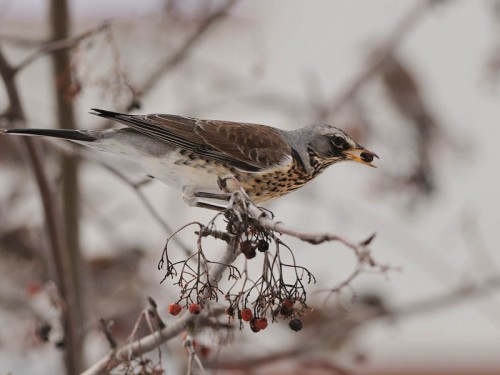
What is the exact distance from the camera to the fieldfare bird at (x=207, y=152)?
278 centimetres

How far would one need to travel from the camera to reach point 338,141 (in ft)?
9.61

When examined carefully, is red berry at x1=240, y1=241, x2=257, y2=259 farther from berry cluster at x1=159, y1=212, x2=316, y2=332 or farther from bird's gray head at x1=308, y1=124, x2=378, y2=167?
bird's gray head at x1=308, y1=124, x2=378, y2=167

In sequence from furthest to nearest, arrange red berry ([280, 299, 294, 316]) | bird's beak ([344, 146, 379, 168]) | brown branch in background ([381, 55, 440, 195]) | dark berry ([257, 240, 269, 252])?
brown branch in background ([381, 55, 440, 195]) < bird's beak ([344, 146, 379, 168]) < red berry ([280, 299, 294, 316]) < dark berry ([257, 240, 269, 252])

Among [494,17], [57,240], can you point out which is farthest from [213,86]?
[57,240]

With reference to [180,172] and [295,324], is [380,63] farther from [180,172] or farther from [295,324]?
[295,324]

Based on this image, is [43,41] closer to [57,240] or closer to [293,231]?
[57,240]

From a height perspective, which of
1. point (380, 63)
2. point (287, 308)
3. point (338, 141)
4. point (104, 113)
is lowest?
point (287, 308)

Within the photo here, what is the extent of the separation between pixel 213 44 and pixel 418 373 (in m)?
3.34

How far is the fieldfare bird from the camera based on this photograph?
2.78 metres

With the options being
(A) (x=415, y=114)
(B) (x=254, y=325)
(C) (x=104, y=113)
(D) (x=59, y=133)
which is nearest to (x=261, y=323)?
(B) (x=254, y=325)

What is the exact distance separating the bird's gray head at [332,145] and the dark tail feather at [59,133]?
77 cm

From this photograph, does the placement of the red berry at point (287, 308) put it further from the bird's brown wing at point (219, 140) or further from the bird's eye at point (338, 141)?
the bird's eye at point (338, 141)

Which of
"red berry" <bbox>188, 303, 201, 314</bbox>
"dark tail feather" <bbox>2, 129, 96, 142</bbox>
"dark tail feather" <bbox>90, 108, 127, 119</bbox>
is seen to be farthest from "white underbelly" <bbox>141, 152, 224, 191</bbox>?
"red berry" <bbox>188, 303, 201, 314</bbox>

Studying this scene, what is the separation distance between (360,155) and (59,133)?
0.94m
